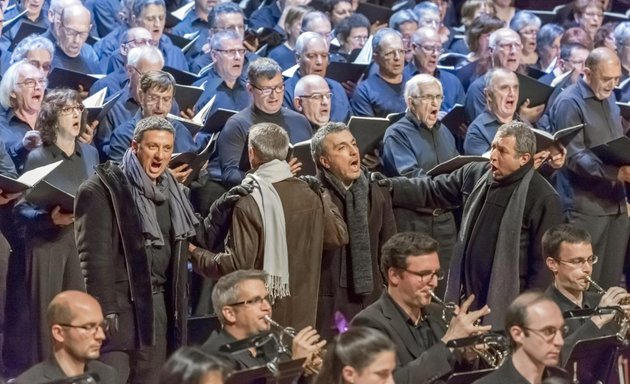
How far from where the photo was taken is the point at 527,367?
17.5 feet

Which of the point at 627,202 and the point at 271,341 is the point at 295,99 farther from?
the point at 271,341

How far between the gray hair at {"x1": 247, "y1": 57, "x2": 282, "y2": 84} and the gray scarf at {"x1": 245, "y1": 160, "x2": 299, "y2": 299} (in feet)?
5.22

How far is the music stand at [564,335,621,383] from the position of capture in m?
5.77

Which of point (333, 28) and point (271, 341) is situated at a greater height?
point (333, 28)

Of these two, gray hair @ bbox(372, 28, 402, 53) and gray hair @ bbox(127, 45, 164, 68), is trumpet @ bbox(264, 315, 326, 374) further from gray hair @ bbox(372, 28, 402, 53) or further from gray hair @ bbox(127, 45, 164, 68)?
gray hair @ bbox(372, 28, 402, 53)

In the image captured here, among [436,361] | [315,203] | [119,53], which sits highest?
[119,53]

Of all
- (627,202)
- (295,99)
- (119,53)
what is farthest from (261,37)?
(627,202)

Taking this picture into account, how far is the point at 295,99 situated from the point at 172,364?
4.21 meters

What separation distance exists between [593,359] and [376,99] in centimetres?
378

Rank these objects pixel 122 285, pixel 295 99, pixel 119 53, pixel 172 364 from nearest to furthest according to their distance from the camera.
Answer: pixel 172 364
pixel 122 285
pixel 295 99
pixel 119 53

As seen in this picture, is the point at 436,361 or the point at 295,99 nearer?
the point at 436,361

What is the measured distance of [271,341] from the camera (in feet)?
18.7

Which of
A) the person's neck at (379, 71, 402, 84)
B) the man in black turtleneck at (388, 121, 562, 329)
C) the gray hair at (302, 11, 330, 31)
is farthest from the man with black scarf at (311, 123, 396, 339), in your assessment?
the gray hair at (302, 11, 330, 31)

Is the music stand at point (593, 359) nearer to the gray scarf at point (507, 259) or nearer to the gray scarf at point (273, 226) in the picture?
the gray scarf at point (507, 259)
